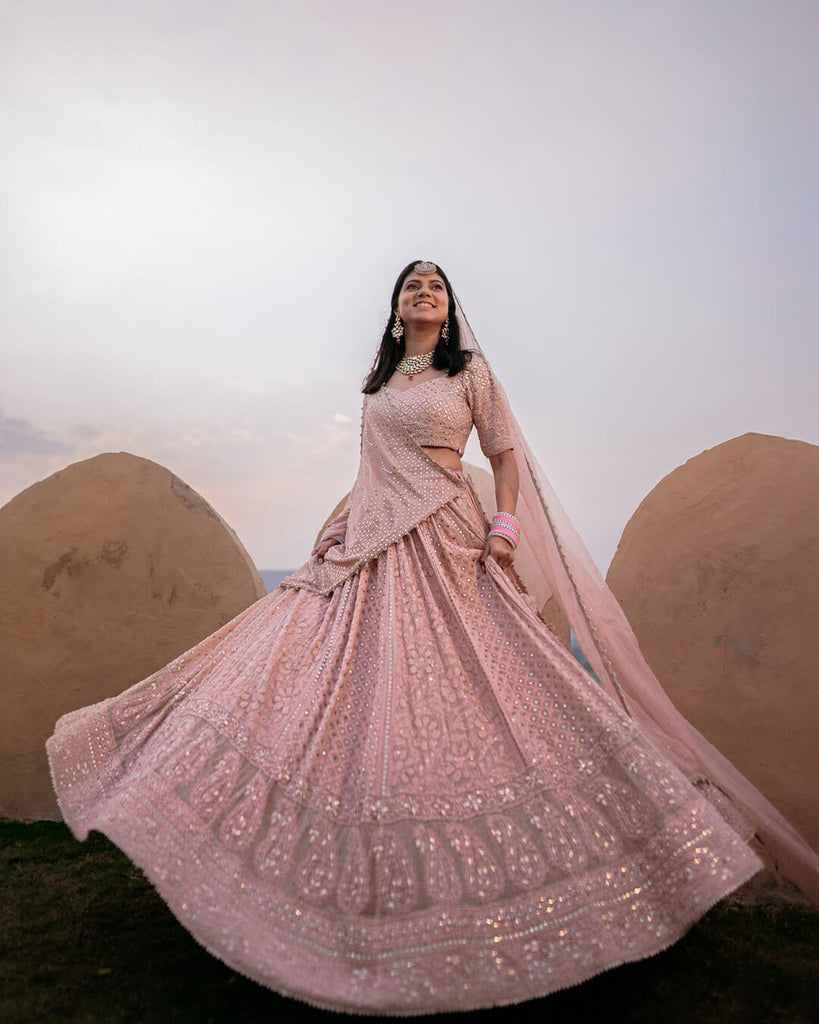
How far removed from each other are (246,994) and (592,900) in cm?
93

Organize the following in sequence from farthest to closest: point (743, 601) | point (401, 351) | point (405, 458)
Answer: point (743, 601), point (401, 351), point (405, 458)

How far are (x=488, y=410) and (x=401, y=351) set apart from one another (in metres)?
0.46

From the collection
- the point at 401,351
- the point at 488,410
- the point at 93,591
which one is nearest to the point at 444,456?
the point at 488,410

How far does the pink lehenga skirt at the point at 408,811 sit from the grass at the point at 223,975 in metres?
0.32

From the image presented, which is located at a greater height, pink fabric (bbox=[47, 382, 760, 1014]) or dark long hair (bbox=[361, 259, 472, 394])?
dark long hair (bbox=[361, 259, 472, 394])

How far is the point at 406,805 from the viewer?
6.18ft

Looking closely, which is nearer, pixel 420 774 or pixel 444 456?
pixel 420 774

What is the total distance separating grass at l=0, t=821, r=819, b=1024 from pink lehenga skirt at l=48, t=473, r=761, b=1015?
320mm

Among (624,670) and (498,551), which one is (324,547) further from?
(624,670)

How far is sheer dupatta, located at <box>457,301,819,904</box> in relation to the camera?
256 cm

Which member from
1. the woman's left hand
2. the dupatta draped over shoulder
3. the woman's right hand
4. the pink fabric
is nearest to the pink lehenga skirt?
the pink fabric

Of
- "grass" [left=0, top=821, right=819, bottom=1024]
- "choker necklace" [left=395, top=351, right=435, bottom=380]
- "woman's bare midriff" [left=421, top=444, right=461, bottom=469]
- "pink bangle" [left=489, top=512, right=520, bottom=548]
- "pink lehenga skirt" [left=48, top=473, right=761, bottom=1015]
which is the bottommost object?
"grass" [left=0, top=821, right=819, bottom=1024]

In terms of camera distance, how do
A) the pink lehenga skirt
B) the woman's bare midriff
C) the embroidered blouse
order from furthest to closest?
the woman's bare midriff → the embroidered blouse → the pink lehenga skirt

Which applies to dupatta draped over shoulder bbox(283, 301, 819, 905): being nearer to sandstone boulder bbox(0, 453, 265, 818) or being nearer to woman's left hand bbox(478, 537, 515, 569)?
woman's left hand bbox(478, 537, 515, 569)
